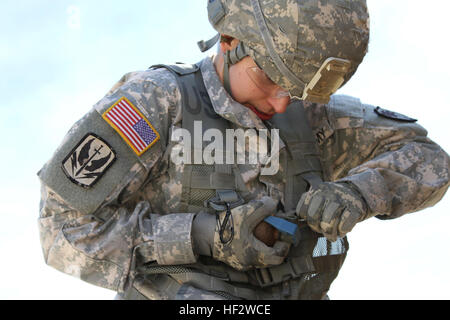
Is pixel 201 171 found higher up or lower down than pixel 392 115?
higher up

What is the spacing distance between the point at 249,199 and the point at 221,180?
206 millimetres

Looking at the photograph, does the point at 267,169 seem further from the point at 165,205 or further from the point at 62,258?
the point at 62,258

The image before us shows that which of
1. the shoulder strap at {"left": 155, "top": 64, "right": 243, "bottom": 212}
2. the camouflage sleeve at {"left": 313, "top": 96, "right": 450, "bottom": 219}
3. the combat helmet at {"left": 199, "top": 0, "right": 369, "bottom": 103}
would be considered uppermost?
the combat helmet at {"left": 199, "top": 0, "right": 369, "bottom": 103}

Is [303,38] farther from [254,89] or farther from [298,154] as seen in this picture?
[298,154]

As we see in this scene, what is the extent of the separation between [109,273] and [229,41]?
1516 mm

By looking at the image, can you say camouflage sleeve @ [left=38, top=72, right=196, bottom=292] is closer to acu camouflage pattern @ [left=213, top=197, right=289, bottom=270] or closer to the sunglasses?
acu camouflage pattern @ [left=213, top=197, right=289, bottom=270]

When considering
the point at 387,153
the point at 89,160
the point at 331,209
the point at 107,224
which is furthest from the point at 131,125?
the point at 387,153

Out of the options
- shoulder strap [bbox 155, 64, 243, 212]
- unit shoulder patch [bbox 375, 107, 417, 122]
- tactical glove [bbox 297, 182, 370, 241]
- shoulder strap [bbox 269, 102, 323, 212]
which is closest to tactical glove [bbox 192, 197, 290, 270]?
shoulder strap [bbox 155, 64, 243, 212]

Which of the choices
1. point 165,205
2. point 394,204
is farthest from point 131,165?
point 394,204

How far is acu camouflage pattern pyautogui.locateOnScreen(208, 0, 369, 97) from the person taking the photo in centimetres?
369

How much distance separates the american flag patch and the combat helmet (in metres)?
0.70

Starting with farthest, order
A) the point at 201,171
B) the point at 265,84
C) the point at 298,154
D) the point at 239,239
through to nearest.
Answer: the point at 298,154 < the point at 265,84 < the point at 201,171 < the point at 239,239

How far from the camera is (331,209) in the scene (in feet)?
12.1

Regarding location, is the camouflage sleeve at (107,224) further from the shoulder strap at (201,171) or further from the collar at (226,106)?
the collar at (226,106)
